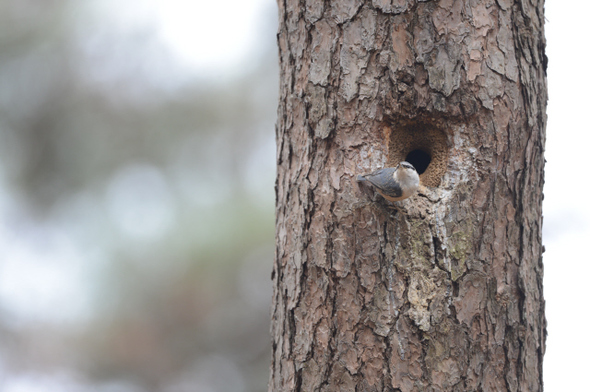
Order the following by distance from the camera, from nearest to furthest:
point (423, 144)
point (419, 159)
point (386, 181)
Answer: point (386, 181) → point (423, 144) → point (419, 159)

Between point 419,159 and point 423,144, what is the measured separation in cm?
13

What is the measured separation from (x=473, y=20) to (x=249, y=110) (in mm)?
1779

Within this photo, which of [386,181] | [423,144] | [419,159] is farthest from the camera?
[419,159]

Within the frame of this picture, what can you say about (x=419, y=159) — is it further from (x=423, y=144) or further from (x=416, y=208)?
(x=416, y=208)

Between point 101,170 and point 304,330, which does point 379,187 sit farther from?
point 101,170

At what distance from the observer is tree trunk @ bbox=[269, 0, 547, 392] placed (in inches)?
47.8

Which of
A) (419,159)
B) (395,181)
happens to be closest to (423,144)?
(419,159)

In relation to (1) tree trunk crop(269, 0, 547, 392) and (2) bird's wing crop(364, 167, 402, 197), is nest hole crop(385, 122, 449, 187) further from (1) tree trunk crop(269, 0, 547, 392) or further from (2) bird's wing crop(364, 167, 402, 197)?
(2) bird's wing crop(364, 167, 402, 197)

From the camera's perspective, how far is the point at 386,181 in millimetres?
1210

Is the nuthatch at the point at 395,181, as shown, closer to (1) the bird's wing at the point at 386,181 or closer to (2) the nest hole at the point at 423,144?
(1) the bird's wing at the point at 386,181

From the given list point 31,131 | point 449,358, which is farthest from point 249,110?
point 449,358

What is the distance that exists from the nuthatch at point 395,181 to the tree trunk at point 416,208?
0.04 meters

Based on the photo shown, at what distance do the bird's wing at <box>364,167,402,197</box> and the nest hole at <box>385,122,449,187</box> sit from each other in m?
0.11

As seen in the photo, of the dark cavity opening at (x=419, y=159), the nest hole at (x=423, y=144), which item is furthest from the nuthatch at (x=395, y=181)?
the dark cavity opening at (x=419, y=159)
